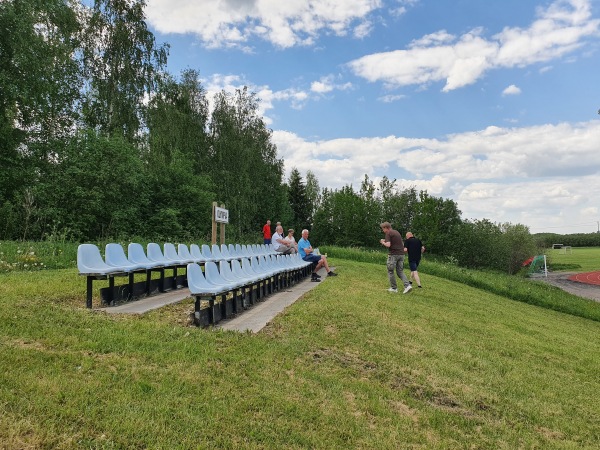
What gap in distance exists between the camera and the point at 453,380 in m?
4.98

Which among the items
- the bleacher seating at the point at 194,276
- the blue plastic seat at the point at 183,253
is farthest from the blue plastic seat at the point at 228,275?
the blue plastic seat at the point at 183,253

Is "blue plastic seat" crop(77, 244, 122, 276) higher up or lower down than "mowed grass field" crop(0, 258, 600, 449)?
higher up

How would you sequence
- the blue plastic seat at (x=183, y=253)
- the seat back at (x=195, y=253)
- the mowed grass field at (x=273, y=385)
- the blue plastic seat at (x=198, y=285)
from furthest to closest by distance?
the seat back at (x=195, y=253)
the blue plastic seat at (x=183, y=253)
the blue plastic seat at (x=198, y=285)
the mowed grass field at (x=273, y=385)

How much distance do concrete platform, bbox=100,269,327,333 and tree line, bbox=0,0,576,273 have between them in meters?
8.04

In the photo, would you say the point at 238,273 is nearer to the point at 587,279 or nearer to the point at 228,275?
the point at 228,275

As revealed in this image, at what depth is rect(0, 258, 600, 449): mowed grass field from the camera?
296 centimetres

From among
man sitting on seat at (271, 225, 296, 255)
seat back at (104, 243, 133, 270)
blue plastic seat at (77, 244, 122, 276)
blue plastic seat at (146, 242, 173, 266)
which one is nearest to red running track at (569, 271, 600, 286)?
man sitting on seat at (271, 225, 296, 255)

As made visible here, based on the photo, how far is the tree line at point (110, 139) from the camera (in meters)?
17.1

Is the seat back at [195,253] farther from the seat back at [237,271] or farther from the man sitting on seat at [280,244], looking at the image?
the man sitting on seat at [280,244]

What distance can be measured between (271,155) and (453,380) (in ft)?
113

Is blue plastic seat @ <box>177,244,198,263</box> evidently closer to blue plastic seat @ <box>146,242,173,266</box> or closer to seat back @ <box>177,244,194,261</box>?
seat back @ <box>177,244,194,261</box>

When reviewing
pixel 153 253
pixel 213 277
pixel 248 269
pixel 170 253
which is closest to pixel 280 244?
pixel 170 253

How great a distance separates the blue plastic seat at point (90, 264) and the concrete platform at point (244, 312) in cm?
52

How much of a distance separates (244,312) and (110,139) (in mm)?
14577
